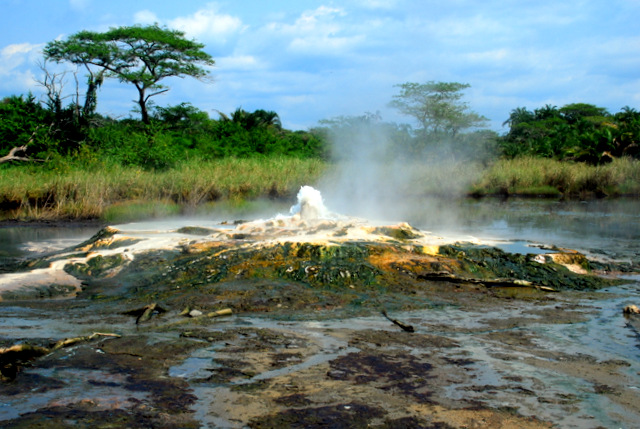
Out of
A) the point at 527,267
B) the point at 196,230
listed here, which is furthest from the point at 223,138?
the point at 527,267

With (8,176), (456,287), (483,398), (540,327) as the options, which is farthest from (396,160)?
(483,398)

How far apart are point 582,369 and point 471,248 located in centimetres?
374

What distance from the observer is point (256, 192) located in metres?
19.5

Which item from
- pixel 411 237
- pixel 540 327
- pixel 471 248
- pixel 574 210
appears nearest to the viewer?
pixel 540 327

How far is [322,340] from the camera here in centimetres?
457

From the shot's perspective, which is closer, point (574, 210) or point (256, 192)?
point (574, 210)

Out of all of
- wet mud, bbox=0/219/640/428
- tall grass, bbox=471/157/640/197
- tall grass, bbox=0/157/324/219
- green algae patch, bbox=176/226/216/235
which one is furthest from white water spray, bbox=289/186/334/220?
tall grass, bbox=471/157/640/197

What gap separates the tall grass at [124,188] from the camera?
50.0 ft

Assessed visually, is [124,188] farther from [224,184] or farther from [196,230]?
[196,230]

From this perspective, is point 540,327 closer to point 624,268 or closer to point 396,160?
point 624,268

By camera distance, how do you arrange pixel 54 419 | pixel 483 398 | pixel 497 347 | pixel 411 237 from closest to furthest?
1. pixel 54 419
2. pixel 483 398
3. pixel 497 347
4. pixel 411 237

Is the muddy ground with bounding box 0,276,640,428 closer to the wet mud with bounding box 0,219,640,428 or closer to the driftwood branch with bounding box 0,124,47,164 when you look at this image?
the wet mud with bounding box 0,219,640,428

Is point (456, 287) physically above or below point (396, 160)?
below

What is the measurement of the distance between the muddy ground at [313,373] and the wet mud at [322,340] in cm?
1
